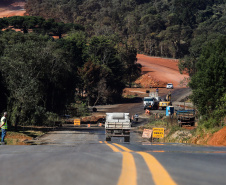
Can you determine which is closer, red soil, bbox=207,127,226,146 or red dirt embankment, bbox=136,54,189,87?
red soil, bbox=207,127,226,146

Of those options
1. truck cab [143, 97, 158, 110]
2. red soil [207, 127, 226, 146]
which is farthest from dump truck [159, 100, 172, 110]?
red soil [207, 127, 226, 146]

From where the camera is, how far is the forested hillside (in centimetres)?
14275

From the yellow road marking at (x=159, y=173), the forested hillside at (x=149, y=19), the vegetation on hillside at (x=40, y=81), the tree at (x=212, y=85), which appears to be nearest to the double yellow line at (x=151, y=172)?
the yellow road marking at (x=159, y=173)

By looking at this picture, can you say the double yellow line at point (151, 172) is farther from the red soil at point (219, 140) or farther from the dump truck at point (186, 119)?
the dump truck at point (186, 119)

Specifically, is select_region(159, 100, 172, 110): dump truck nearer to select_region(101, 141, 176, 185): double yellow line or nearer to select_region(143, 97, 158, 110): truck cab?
select_region(143, 97, 158, 110): truck cab

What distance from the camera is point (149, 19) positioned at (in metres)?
157

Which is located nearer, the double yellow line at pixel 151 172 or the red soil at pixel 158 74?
the double yellow line at pixel 151 172

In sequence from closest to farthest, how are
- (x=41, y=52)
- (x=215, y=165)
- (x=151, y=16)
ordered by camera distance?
(x=215, y=165), (x=41, y=52), (x=151, y=16)

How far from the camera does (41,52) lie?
1881 inches

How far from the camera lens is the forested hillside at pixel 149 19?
143 metres

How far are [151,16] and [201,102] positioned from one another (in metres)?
124

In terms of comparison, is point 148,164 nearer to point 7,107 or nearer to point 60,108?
point 7,107

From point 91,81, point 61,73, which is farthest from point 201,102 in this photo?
point 91,81

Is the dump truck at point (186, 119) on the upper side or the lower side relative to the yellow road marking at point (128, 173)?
upper
